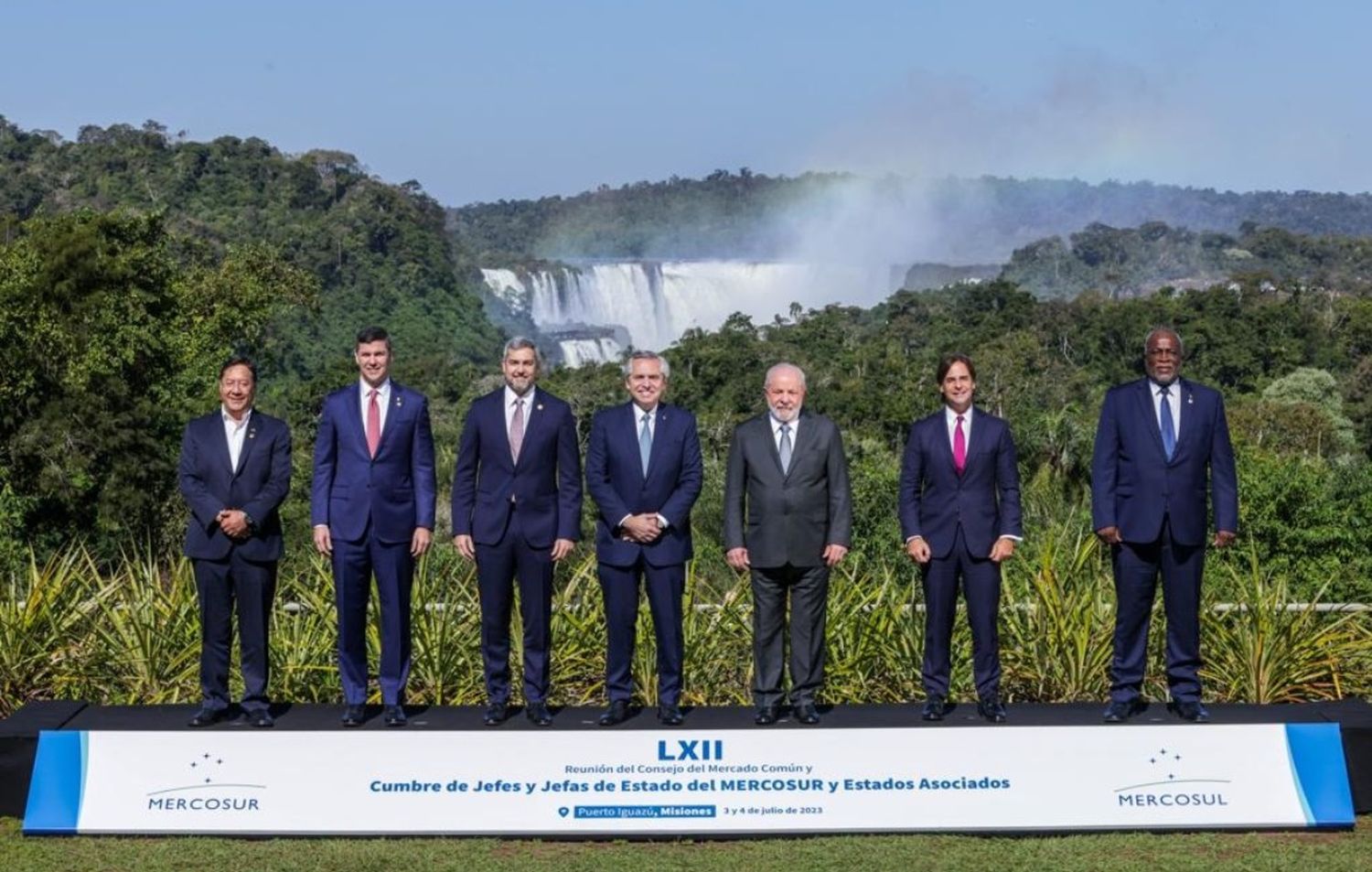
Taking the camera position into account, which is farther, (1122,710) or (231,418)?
(231,418)

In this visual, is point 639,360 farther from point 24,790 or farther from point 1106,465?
point 24,790

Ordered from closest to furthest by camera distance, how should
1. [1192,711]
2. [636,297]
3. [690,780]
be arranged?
[690,780]
[1192,711]
[636,297]

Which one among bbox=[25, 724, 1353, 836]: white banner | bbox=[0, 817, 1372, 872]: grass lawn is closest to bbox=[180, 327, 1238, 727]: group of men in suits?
bbox=[25, 724, 1353, 836]: white banner

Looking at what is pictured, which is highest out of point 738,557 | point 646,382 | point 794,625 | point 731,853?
point 646,382

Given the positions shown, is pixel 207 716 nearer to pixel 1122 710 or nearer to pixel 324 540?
pixel 324 540

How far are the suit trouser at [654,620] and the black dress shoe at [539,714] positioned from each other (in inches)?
10.0

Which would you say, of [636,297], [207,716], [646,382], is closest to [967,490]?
[646,382]

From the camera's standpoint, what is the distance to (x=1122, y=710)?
627cm

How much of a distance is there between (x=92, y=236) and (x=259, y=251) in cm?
1070

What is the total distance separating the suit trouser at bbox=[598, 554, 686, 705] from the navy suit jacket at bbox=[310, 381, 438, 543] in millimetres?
749

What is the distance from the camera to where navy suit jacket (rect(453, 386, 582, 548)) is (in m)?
6.40

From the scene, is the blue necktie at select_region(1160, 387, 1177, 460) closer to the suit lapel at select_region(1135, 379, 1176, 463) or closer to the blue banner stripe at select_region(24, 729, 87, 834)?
the suit lapel at select_region(1135, 379, 1176, 463)

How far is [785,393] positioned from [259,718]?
229 centimetres

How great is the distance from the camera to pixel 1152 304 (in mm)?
46375
